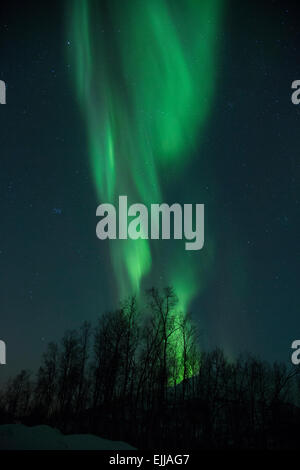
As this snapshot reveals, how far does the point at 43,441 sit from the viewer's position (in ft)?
30.2

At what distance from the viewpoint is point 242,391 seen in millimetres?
41531

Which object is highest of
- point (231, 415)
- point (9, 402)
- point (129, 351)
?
point (129, 351)

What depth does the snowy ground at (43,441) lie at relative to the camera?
8.83 metres

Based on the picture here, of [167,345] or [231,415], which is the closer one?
[167,345]

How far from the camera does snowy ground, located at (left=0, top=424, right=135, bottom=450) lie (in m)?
8.83

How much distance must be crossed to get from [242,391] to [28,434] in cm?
4021
